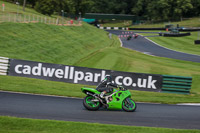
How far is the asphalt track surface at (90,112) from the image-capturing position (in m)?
11.9

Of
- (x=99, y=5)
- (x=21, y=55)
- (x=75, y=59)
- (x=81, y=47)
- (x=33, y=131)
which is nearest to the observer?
(x=33, y=131)

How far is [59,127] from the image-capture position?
1031 cm

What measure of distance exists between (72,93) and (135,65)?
13.7 m

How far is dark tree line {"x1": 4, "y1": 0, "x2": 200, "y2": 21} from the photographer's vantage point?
73000 millimetres

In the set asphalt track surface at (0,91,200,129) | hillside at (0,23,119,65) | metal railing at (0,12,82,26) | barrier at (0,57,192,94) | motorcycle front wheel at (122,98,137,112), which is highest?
metal railing at (0,12,82,26)

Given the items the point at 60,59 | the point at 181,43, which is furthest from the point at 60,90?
the point at 181,43

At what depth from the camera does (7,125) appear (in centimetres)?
1012

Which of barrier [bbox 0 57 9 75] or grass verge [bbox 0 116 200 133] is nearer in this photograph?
grass verge [bbox 0 116 200 133]

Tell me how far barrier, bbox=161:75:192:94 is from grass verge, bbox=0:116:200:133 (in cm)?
942

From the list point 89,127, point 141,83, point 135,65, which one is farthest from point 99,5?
point 89,127

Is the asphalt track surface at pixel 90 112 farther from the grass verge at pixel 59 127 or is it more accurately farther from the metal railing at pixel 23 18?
the metal railing at pixel 23 18

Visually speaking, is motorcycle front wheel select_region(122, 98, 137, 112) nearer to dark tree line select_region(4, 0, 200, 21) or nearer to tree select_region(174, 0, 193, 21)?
dark tree line select_region(4, 0, 200, 21)

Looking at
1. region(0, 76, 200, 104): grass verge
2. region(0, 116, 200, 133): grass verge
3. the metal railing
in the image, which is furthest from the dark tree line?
region(0, 116, 200, 133): grass verge

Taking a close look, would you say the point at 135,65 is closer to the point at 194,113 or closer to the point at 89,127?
the point at 194,113
